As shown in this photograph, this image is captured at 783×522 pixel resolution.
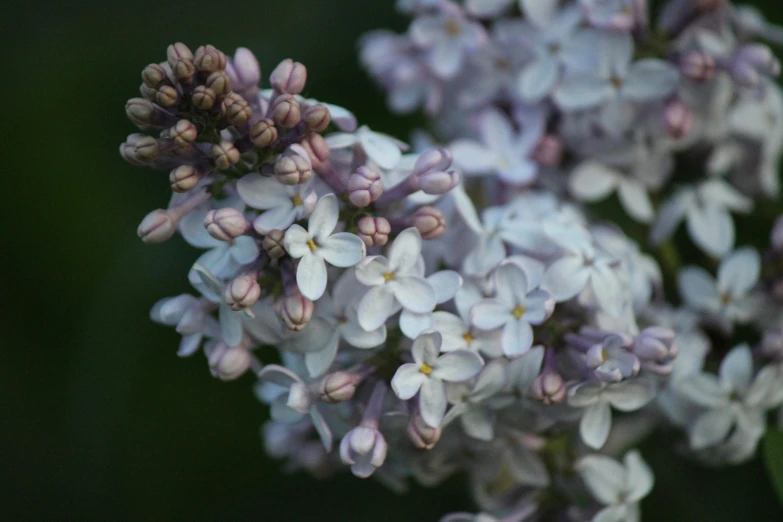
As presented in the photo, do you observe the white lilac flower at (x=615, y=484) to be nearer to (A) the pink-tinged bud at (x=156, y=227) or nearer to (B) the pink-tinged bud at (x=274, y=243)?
(B) the pink-tinged bud at (x=274, y=243)

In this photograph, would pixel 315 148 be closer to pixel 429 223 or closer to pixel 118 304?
pixel 429 223

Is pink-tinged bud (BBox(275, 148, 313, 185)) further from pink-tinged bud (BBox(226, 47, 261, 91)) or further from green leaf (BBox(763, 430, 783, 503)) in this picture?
green leaf (BBox(763, 430, 783, 503))

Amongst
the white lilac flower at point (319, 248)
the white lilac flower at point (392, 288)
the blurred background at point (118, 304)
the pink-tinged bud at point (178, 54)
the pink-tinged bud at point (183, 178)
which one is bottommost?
the blurred background at point (118, 304)

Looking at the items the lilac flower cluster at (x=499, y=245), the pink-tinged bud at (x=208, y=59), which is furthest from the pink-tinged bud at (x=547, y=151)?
the pink-tinged bud at (x=208, y=59)

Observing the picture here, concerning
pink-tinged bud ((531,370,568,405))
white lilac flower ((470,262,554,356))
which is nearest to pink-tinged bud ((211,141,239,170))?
white lilac flower ((470,262,554,356))

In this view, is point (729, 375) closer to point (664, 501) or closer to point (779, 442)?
point (779, 442)

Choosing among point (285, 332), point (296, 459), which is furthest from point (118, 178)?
point (285, 332)

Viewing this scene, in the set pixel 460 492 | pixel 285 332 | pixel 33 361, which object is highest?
pixel 285 332
